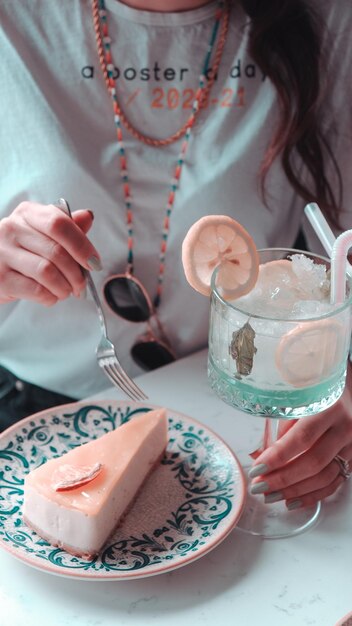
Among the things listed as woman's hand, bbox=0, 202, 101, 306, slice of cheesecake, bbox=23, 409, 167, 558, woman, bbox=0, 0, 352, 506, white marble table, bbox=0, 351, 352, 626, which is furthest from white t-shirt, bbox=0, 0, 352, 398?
white marble table, bbox=0, 351, 352, 626

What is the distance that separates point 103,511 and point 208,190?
1.84 ft

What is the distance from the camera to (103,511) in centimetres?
86

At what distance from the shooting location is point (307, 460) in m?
0.93

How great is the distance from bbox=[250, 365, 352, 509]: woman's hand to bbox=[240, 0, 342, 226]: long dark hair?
457 millimetres

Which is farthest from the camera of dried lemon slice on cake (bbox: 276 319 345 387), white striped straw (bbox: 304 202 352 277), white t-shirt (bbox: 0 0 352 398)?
white t-shirt (bbox: 0 0 352 398)

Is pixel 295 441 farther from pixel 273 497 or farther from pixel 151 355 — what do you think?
pixel 151 355

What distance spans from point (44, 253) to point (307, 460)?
0.39 metres

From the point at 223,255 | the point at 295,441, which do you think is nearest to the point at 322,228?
the point at 223,255

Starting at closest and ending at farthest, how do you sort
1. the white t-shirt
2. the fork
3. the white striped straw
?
the white striped straw, the fork, the white t-shirt

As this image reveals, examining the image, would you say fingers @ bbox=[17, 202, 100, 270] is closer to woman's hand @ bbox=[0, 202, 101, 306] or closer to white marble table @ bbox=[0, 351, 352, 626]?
woman's hand @ bbox=[0, 202, 101, 306]

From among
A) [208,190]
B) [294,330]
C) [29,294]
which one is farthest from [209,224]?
[208,190]

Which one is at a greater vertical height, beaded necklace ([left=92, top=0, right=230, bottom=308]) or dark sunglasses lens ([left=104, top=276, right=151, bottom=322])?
beaded necklace ([left=92, top=0, right=230, bottom=308])

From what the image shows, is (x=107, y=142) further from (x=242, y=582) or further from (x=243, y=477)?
(x=242, y=582)

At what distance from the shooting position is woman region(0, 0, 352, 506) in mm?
1201
